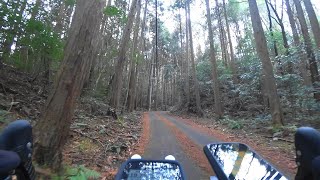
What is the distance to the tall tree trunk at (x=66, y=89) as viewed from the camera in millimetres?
4594

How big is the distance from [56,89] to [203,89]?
25872mm

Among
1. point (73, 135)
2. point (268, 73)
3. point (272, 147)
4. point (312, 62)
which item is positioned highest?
point (312, 62)

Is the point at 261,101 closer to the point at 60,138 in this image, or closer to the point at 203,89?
the point at 203,89

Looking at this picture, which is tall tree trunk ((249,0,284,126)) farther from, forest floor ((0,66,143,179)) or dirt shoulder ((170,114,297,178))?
forest floor ((0,66,143,179))

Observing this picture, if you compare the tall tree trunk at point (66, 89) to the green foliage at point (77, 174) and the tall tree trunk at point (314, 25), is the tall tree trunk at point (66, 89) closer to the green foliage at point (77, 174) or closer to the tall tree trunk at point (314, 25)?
the green foliage at point (77, 174)

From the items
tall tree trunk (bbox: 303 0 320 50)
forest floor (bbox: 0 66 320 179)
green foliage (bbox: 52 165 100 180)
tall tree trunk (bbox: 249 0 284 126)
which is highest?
tall tree trunk (bbox: 303 0 320 50)

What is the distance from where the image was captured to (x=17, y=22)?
7.85 metres

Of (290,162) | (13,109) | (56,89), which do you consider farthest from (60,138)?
(290,162)

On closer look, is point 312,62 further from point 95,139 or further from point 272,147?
point 95,139

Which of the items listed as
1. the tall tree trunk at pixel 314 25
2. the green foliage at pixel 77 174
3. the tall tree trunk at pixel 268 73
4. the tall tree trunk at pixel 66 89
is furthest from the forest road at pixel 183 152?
the tall tree trunk at pixel 314 25

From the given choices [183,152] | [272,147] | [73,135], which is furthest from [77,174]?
[272,147]

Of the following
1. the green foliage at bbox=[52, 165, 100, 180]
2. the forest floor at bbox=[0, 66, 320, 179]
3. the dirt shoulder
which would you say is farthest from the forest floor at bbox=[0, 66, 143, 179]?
the dirt shoulder

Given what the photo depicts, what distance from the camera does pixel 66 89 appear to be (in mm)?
4938

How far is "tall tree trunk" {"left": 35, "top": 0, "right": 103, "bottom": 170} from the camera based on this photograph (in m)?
4.59
